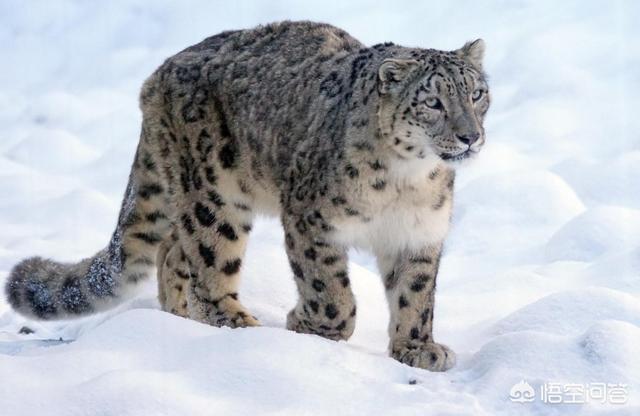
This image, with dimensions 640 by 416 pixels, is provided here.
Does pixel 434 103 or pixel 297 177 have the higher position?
pixel 434 103

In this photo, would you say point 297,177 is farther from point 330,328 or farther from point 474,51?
point 474,51

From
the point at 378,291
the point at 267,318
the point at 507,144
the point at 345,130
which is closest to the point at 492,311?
the point at 378,291

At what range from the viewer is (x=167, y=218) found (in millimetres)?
7738

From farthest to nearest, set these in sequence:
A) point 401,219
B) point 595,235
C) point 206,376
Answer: point 595,235
point 401,219
point 206,376

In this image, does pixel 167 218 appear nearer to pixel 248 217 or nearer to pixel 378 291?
pixel 248 217

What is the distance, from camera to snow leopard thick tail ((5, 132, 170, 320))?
761 centimetres

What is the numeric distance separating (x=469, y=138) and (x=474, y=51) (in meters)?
0.67

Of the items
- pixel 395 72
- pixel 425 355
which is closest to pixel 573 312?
pixel 425 355

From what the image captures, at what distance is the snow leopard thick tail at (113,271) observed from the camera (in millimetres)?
7613

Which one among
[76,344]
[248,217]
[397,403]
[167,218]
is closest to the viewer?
[397,403]

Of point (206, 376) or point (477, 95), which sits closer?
point (206, 376)

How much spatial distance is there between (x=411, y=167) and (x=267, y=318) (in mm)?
1669

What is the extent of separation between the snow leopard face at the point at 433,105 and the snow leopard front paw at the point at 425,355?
97 centimetres

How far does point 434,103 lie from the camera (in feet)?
19.7
